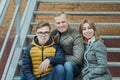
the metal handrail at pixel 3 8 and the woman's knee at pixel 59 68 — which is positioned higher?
the metal handrail at pixel 3 8

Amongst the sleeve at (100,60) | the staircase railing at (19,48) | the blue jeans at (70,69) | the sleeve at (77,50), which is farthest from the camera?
the staircase railing at (19,48)

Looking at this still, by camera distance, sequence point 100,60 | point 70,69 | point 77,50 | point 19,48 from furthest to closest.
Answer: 1. point 19,48
2. point 77,50
3. point 70,69
4. point 100,60

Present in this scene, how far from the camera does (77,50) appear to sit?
10.00 feet

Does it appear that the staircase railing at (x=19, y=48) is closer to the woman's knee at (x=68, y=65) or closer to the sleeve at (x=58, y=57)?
the sleeve at (x=58, y=57)

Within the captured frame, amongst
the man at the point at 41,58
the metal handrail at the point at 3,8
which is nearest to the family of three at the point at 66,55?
the man at the point at 41,58

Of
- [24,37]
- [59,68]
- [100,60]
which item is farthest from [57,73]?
[24,37]

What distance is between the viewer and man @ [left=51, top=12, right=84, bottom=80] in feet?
9.68

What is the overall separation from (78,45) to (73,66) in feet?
0.78

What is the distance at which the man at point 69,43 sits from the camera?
2951mm

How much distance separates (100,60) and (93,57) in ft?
0.36

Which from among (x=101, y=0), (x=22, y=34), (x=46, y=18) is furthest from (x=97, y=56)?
(x=46, y=18)

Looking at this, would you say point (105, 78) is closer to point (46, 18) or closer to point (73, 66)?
point (73, 66)

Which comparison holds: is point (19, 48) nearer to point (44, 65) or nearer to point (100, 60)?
point (44, 65)

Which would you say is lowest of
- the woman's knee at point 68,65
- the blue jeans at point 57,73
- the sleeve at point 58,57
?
the blue jeans at point 57,73
